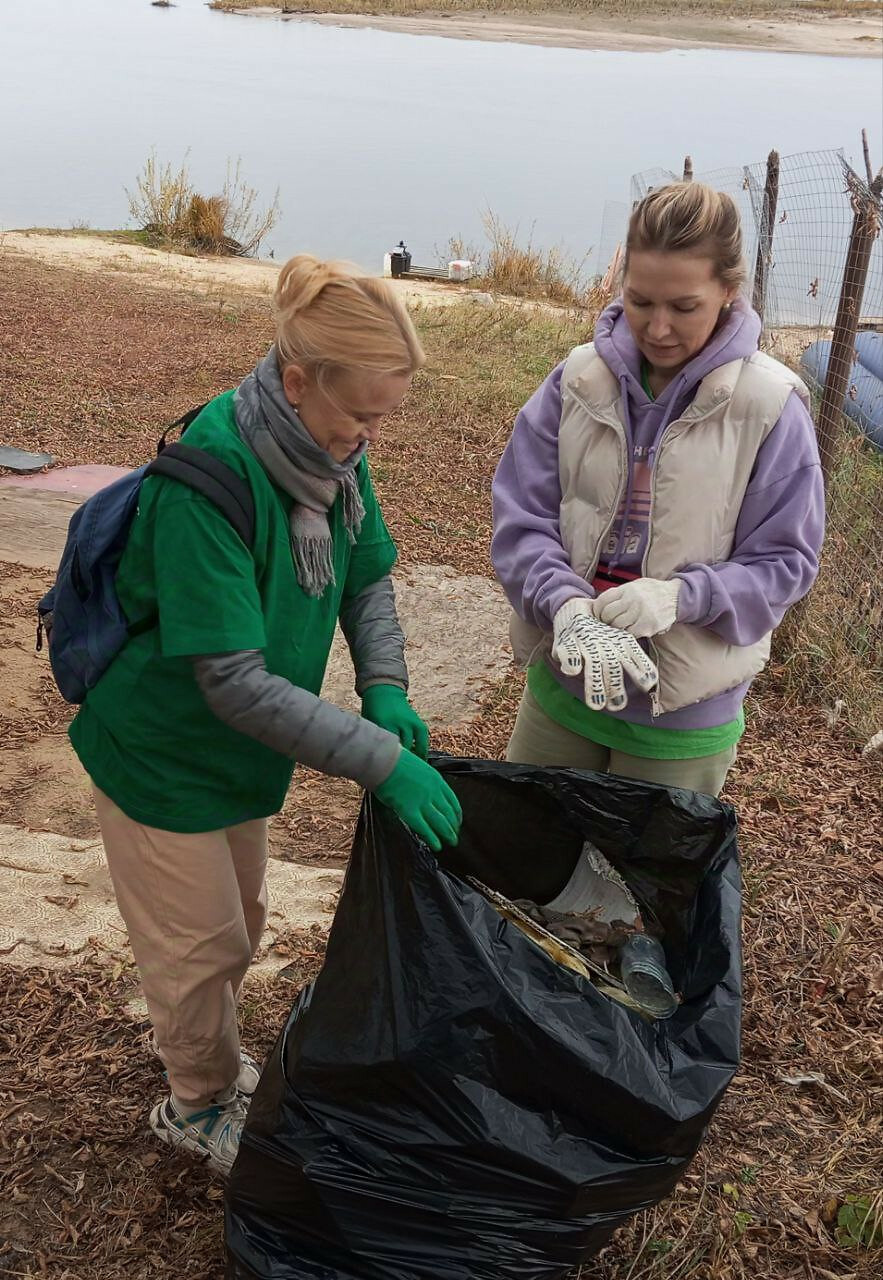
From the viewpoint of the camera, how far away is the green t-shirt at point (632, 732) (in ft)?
6.58

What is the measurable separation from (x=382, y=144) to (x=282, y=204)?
17.8 ft

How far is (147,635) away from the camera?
163 centimetres

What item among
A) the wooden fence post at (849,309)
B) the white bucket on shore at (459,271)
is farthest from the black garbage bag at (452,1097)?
the white bucket on shore at (459,271)

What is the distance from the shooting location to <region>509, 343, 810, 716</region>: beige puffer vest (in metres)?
1.85

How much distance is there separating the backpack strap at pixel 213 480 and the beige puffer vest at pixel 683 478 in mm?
656

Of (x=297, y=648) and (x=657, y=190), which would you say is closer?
(x=297, y=648)

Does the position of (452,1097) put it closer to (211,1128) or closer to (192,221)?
(211,1128)

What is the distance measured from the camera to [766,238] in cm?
489

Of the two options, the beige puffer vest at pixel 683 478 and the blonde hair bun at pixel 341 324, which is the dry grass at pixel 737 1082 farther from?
the blonde hair bun at pixel 341 324

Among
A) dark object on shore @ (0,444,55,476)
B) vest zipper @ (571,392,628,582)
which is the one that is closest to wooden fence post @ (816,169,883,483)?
vest zipper @ (571,392,628,582)

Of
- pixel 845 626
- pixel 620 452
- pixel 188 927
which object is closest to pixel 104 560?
pixel 188 927

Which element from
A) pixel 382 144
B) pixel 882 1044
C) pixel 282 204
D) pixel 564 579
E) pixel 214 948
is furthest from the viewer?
pixel 382 144

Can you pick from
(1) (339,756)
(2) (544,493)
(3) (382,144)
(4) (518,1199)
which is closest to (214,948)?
(1) (339,756)

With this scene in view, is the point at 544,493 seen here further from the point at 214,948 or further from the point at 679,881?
the point at 214,948
